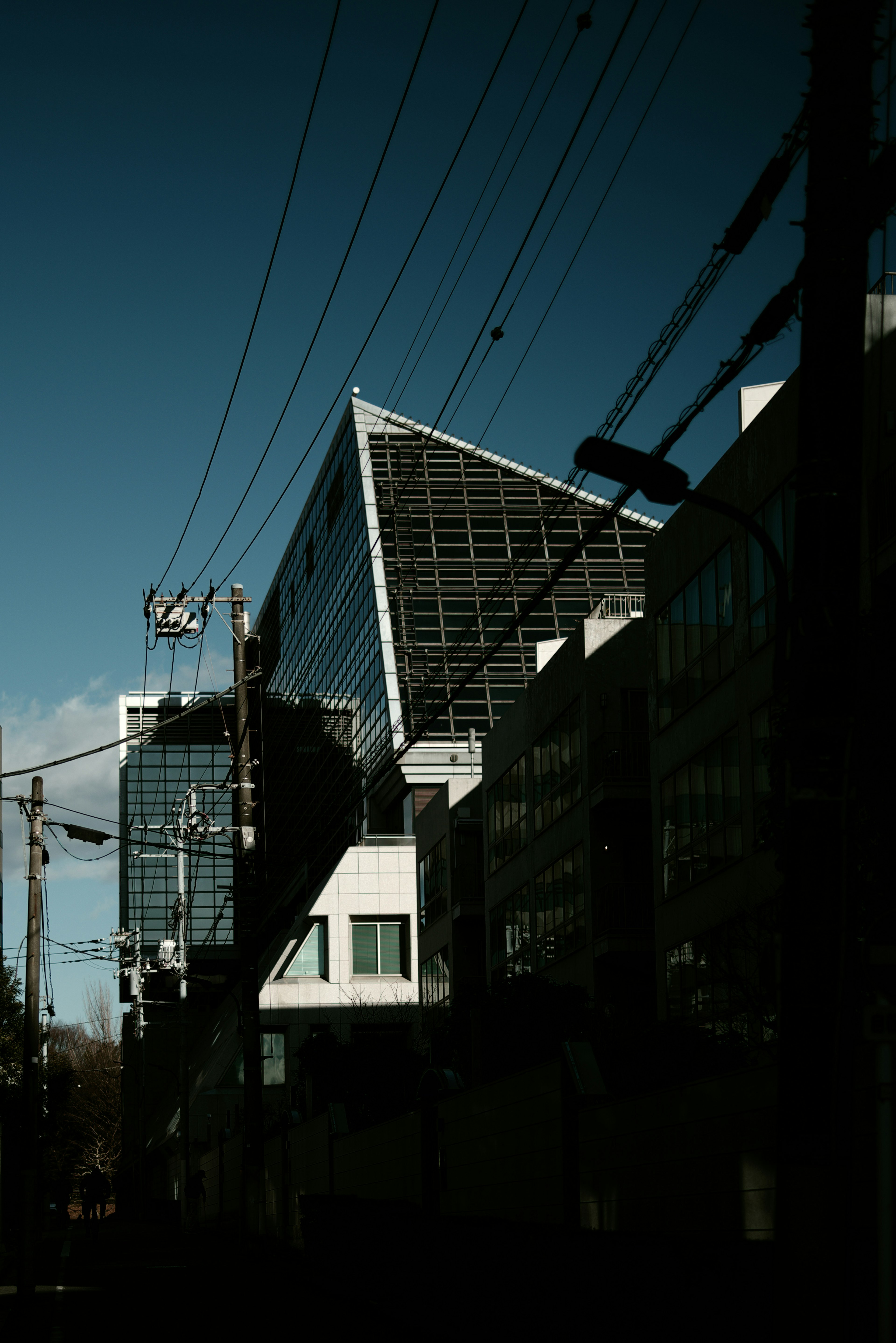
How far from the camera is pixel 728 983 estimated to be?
25344mm

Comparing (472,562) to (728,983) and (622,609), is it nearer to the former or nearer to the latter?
(622,609)

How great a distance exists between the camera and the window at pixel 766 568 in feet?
76.6

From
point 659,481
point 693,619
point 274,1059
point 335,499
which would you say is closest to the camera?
point 659,481

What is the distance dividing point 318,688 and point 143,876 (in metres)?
39.1

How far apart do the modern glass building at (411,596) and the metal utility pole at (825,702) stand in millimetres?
62019

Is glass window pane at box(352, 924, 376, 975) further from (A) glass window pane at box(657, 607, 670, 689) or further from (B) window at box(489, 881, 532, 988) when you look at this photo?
(A) glass window pane at box(657, 607, 670, 689)

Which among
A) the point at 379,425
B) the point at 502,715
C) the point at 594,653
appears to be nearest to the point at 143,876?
the point at 379,425

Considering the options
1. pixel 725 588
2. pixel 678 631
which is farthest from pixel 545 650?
pixel 725 588

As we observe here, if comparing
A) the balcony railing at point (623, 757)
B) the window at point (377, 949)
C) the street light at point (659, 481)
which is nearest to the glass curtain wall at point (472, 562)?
the window at point (377, 949)

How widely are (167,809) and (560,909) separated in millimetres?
110183

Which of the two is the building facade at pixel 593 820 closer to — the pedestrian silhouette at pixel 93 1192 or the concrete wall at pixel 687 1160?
the pedestrian silhouette at pixel 93 1192

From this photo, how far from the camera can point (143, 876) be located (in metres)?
130

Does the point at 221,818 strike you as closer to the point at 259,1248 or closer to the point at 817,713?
the point at 259,1248

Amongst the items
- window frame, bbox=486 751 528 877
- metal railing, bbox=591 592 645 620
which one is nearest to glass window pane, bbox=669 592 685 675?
metal railing, bbox=591 592 645 620
